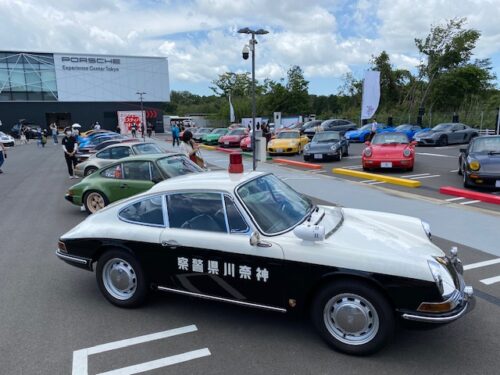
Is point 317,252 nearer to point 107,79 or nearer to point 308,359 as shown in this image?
point 308,359

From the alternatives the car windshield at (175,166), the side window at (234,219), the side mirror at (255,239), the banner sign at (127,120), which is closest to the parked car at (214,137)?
the car windshield at (175,166)

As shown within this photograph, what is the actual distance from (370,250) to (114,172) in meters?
6.35

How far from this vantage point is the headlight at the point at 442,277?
2.87 meters

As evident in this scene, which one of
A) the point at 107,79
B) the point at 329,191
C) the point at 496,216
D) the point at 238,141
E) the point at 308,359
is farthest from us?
the point at 107,79

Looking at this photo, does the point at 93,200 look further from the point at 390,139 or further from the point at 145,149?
the point at 390,139

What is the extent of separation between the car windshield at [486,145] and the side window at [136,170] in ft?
26.9

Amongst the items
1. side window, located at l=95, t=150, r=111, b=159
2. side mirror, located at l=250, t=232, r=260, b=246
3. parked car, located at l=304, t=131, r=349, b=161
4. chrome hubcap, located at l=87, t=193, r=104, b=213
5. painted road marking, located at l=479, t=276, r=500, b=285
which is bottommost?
painted road marking, located at l=479, t=276, r=500, b=285

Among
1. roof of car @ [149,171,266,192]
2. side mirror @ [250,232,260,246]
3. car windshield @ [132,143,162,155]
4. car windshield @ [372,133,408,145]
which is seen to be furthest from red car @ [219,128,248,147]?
side mirror @ [250,232,260,246]

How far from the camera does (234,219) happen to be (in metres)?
3.50

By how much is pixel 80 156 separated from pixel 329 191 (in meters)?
10.6

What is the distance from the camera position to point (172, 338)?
346 cm

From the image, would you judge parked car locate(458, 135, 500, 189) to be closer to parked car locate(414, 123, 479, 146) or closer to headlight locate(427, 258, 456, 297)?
headlight locate(427, 258, 456, 297)

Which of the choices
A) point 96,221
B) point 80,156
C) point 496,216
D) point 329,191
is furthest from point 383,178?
point 80,156

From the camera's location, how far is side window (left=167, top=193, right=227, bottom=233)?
359cm
